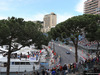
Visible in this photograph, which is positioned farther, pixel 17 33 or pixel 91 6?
pixel 91 6

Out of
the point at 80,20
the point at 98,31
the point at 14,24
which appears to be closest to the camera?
the point at 14,24

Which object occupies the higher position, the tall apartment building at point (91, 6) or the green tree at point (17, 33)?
the tall apartment building at point (91, 6)

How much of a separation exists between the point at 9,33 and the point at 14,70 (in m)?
8.70

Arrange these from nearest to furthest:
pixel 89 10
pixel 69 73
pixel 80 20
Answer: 1. pixel 69 73
2. pixel 80 20
3. pixel 89 10

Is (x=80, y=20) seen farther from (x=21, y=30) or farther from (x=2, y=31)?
(x=2, y=31)

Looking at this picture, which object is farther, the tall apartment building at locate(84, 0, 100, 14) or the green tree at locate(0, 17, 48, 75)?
the tall apartment building at locate(84, 0, 100, 14)

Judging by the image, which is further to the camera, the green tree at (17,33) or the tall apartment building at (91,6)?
the tall apartment building at (91,6)

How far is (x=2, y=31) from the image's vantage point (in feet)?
44.3

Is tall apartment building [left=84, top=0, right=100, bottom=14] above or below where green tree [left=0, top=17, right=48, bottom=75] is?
above

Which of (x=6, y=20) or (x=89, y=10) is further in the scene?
(x=89, y=10)

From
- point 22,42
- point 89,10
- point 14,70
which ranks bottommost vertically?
point 14,70

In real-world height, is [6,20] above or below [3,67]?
above

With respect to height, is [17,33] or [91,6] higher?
[91,6]

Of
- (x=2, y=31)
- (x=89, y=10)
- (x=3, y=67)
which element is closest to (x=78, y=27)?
(x=2, y=31)
